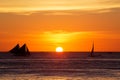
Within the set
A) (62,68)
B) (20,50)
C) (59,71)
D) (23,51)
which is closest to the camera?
(59,71)

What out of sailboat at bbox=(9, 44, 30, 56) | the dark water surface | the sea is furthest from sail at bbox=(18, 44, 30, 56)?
the sea

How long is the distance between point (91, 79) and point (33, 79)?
22.5 feet

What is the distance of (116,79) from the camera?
49.7 m

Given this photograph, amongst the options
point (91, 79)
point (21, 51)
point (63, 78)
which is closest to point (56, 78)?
point (63, 78)

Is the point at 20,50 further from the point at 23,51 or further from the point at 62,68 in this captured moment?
the point at 62,68

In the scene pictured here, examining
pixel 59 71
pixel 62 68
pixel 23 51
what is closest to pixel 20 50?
pixel 23 51

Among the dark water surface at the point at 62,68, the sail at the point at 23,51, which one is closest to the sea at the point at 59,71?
the dark water surface at the point at 62,68

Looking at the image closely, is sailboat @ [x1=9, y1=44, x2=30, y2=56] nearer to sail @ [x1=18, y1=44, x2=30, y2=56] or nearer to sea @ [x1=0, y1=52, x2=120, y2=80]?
sail @ [x1=18, y1=44, x2=30, y2=56]

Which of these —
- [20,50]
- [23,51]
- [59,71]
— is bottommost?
[59,71]

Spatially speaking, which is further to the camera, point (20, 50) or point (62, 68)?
point (20, 50)

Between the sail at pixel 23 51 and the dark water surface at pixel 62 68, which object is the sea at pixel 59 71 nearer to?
the dark water surface at pixel 62 68

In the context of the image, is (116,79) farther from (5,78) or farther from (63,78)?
(5,78)

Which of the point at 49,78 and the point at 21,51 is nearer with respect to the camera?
the point at 49,78

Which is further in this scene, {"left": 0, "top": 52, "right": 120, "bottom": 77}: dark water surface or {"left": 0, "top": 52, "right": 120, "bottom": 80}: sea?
{"left": 0, "top": 52, "right": 120, "bottom": 77}: dark water surface
